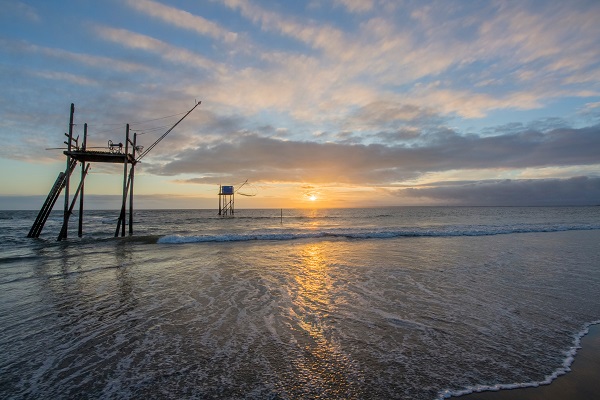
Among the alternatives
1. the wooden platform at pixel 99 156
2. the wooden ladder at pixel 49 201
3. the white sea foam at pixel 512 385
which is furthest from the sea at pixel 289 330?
the wooden ladder at pixel 49 201

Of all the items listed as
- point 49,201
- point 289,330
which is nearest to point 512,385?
point 289,330

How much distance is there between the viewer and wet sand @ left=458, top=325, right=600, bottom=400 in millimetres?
3521

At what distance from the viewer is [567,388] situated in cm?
371

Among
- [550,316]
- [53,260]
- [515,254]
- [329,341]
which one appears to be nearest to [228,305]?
[329,341]

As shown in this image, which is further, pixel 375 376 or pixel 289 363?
pixel 289 363

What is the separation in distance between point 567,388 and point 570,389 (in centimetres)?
3

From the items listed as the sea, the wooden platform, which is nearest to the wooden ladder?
the wooden platform

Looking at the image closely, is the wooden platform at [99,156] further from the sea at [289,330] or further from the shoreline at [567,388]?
the shoreline at [567,388]

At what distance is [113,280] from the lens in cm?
992

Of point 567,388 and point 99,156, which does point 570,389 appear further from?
point 99,156

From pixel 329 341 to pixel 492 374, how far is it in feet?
7.86

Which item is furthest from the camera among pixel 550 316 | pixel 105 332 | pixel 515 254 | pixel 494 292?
pixel 515 254

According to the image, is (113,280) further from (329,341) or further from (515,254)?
(515,254)

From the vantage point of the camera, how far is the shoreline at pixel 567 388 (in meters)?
3.52
